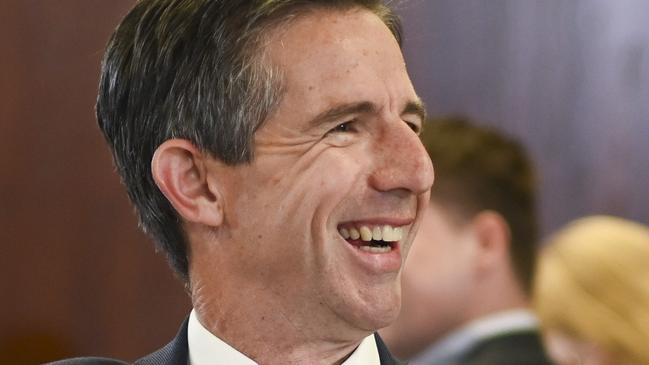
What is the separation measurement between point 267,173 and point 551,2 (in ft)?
9.39

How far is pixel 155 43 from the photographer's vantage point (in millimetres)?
1882

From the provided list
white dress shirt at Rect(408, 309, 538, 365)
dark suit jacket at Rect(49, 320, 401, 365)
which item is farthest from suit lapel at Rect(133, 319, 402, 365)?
white dress shirt at Rect(408, 309, 538, 365)

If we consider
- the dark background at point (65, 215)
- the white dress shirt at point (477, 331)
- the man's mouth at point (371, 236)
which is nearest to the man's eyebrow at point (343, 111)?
the man's mouth at point (371, 236)

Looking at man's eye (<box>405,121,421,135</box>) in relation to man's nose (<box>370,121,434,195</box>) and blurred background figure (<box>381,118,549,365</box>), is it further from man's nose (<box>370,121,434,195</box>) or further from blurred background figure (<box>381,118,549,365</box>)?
blurred background figure (<box>381,118,549,365</box>)

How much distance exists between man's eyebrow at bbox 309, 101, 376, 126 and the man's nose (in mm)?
39

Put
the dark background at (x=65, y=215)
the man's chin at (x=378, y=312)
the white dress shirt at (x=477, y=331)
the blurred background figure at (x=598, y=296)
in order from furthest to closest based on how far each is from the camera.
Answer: the dark background at (x=65, y=215), the white dress shirt at (x=477, y=331), the blurred background figure at (x=598, y=296), the man's chin at (x=378, y=312)

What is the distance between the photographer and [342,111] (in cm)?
180

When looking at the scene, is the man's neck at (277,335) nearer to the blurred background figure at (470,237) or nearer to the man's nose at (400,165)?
the man's nose at (400,165)

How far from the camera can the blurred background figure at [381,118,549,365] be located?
3107mm

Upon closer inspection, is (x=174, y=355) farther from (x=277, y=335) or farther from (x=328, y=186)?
(x=328, y=186)

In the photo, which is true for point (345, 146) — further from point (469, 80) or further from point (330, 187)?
point (469, 80)

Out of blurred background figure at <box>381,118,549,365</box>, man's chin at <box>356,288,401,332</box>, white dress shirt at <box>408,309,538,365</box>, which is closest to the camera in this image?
man's chin at <box>356,288,401,332</box>

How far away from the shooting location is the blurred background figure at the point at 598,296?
9.17 ft

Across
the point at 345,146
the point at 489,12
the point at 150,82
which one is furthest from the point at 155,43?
the point at 489,12
